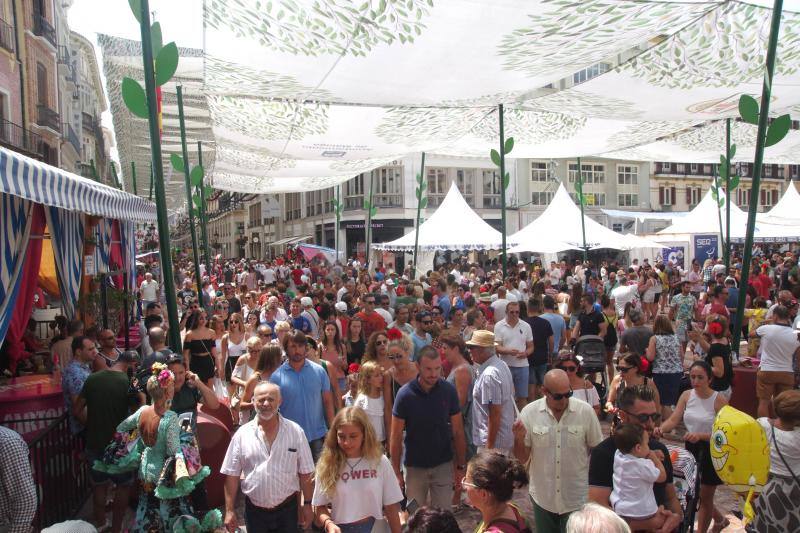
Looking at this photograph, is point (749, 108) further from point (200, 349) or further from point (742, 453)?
point (200, 349)

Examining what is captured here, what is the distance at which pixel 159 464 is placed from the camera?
3.90m

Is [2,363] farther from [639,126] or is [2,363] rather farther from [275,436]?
[639,126]

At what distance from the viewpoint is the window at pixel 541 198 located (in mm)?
42688

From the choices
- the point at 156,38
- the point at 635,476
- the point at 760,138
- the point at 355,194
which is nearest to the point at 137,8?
the point at 156,38

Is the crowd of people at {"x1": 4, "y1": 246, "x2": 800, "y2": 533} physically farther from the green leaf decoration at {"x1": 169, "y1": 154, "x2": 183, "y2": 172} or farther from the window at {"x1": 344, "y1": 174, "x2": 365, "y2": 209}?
the window at {"x1": 344, "y1": 174, "x2": 365, "y2": 209}

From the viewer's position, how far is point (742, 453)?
379 centimetres

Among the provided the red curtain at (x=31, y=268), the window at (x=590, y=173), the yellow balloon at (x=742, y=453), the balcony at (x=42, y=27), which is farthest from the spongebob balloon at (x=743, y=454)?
the window at (x=590, y=173)

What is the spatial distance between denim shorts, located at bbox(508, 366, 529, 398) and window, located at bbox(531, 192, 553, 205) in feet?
120

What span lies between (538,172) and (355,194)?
1261 centimetres

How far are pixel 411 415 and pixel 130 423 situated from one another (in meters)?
1.82

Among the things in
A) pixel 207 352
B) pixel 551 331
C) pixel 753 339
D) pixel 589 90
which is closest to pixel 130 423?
pixel 207 352

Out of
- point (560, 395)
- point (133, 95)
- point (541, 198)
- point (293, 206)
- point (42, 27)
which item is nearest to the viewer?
point (560, 395)

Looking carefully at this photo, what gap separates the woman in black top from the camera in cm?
712

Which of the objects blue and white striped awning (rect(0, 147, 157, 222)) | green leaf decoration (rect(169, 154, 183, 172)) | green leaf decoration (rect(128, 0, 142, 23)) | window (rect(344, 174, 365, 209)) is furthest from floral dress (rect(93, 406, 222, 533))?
window (rect(344, 174, 365, 209))
